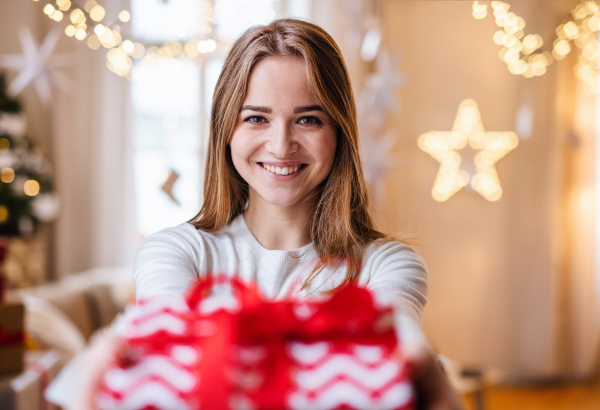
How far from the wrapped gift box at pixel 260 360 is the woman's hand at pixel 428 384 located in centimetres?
3

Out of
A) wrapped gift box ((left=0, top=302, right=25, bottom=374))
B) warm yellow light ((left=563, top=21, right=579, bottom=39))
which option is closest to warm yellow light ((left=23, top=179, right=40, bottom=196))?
wrapped gift box ((left=0, top=302, right=25, bottom=374))

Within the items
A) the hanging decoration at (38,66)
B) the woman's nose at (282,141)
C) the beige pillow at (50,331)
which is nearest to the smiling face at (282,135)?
the woman's nose at (282,141)

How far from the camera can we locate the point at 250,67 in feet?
3.15

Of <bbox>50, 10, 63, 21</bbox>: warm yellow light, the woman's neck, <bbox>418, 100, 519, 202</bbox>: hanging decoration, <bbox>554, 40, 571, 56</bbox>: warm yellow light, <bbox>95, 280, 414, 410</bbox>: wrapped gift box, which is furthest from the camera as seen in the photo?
<bbox>418, 100, 519, 202</bbox>: hanging decoration

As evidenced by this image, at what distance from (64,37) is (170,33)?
2.76ft

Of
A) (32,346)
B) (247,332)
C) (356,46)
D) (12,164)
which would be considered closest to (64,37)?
(12,164)

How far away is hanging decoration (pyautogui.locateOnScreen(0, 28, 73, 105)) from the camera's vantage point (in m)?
3.18

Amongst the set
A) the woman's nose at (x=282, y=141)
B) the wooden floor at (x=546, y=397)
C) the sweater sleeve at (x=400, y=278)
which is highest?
the woman's nose at (x=282, y=141)

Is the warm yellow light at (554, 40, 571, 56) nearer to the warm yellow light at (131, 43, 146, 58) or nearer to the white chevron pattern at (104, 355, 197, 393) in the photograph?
the warm yellow light at (131, 43, 146, 58)

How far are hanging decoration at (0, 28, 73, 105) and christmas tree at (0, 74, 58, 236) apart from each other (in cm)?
15

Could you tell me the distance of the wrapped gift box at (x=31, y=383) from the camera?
6.11 feet

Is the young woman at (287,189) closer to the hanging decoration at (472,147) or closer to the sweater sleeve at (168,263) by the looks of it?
the sweater sleeve at (168,263)

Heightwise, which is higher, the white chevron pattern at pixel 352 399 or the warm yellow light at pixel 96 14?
the warm yellow light at pixel 96 14

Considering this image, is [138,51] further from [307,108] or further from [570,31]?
[570,31]
